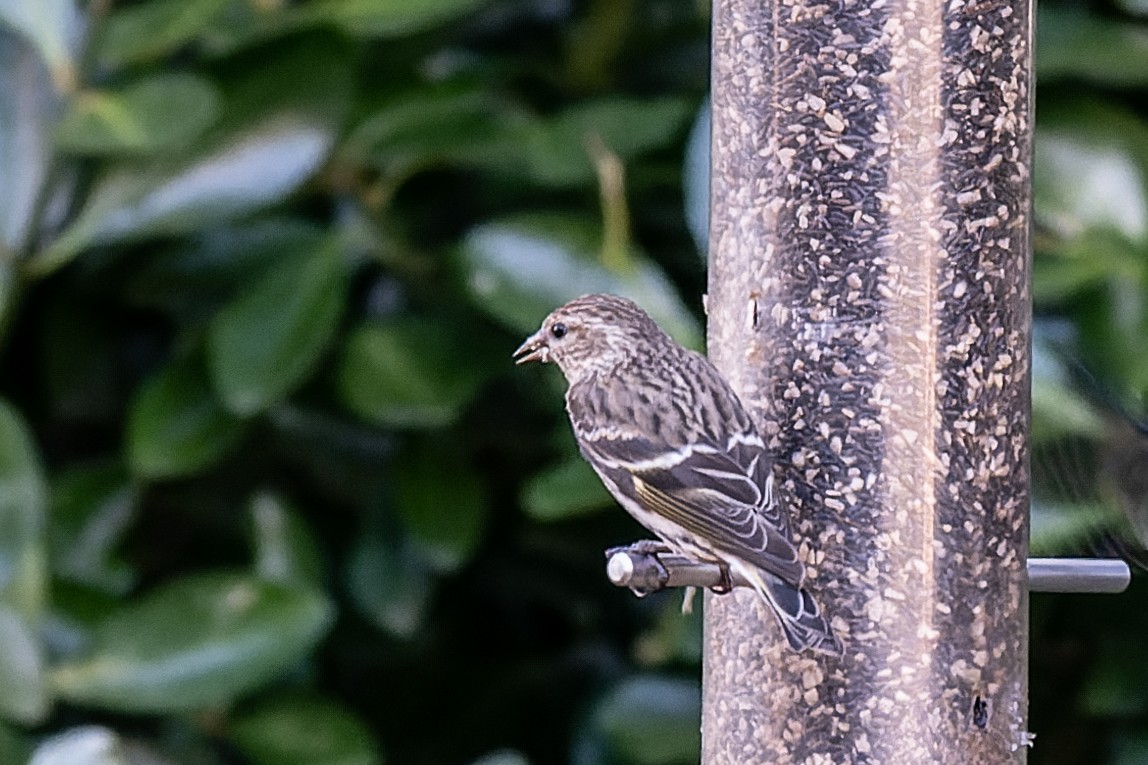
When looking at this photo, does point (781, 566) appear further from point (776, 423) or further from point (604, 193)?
point (604, 193)

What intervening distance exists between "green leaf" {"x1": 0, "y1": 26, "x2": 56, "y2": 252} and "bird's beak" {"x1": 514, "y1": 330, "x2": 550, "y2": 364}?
2.31ft

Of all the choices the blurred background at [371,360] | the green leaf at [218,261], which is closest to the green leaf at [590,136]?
the blurred background at [371,360]

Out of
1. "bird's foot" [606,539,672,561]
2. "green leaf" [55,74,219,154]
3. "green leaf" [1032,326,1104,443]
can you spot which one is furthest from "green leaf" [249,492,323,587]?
"green leaf" [1032,326,1104,443]

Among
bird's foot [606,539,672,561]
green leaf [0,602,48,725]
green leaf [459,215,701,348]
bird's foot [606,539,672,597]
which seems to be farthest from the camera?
green leaf [459,215,701,348]

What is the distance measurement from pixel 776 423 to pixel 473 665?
3.42 ft

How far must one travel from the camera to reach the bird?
68.2 inches

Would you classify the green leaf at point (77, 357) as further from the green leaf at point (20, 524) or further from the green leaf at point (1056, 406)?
the green leaf at point (1056, 406)

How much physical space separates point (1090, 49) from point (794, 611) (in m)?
1.10

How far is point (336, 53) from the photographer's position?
8.11 feet

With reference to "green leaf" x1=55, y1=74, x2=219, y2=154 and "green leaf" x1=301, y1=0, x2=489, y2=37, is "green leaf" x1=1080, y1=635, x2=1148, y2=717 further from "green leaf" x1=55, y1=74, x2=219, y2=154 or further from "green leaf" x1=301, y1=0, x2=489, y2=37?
"green leaf" x1=55, y1=74, x2=219, y2=154

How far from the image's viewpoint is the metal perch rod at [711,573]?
67.2 inches

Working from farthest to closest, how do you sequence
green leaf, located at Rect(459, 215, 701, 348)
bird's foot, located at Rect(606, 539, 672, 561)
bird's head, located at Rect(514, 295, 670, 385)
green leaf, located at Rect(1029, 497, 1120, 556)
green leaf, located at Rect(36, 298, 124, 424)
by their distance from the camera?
green leaf, located at Rect(36, 298, 124, 424)
green leaf, located at Rect(459, 215, 701, 348)
green leaf, located at Rect(1029, 497, 1120, 556)
bird's head, located at Rect(514, 295, 670, 385)
bird's foot, located at Rect(606, 539, 672, 561)

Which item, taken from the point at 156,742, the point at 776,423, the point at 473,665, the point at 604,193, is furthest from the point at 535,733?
the point at 776,423

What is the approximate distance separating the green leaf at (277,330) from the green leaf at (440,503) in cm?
22
